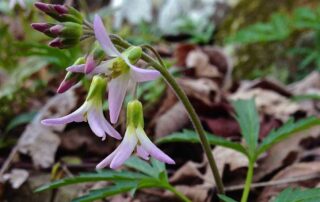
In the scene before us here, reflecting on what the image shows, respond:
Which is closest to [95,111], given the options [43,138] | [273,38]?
[43,138]

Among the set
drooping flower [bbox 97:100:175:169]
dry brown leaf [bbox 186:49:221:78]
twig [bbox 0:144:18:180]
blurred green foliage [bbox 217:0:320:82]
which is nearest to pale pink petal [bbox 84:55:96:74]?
drooping flower [bbox 97:100:175:169]

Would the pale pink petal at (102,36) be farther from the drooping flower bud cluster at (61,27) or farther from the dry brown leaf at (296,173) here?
the dry brown leaf at (296,173)

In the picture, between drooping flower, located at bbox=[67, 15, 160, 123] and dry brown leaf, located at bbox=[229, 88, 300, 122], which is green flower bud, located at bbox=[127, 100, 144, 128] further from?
dry brown leaf, located at bbox=[229, 88, 300, 122]

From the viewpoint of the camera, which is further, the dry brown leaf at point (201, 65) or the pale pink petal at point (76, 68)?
the dry brown leaf at point (201, 65)

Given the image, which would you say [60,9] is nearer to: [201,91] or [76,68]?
[76,68]

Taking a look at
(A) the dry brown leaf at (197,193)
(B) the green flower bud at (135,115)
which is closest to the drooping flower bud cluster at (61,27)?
(B) the green flower bud at (135,115)

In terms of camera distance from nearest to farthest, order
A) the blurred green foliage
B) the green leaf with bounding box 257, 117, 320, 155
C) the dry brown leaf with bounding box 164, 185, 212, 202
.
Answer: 1. the green leaf with bounding box 257, 117, 320, 155
2. the dry brown leaf with bounding box 164, 185, 212, 202
3. the blurred green foliage

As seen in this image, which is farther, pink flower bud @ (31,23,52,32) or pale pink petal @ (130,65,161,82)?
pink flower bud @ (31,23,52,32)

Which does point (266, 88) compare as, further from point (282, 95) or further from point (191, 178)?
point (191, 178)
